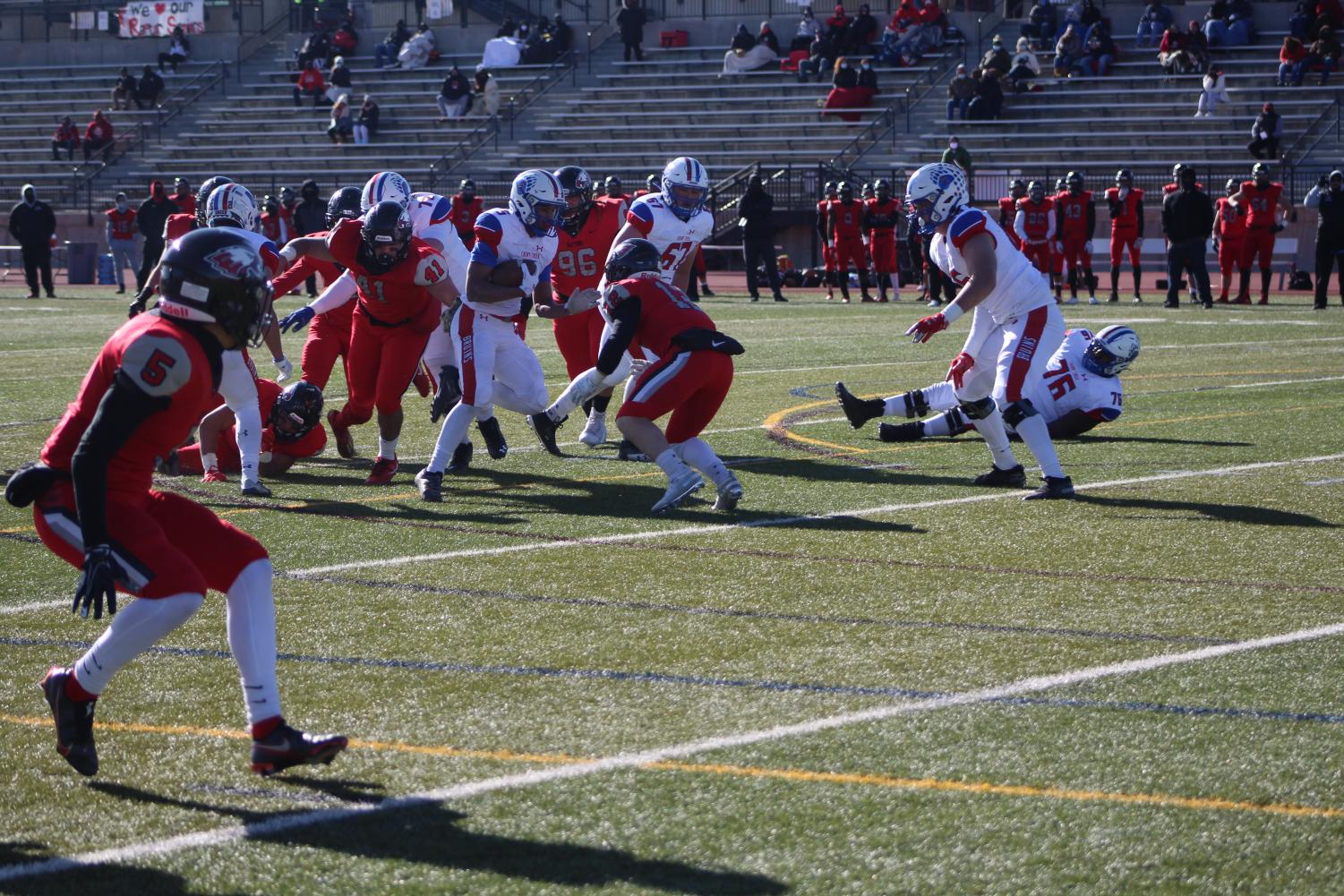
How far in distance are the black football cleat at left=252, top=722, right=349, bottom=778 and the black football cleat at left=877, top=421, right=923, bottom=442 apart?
657 cm

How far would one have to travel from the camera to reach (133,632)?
4.33 metres

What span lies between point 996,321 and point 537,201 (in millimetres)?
2820

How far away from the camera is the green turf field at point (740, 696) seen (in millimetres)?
3820

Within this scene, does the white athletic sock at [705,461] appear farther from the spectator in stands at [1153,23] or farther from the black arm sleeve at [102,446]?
the spectator in stands at [1153,23]

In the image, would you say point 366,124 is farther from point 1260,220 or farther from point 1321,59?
point 1260,220

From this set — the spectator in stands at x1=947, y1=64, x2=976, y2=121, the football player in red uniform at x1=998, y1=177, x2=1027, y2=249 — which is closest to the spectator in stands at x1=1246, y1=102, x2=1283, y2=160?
the football player in red uniform at x1=998, y1=177, x2=1027, y2=249

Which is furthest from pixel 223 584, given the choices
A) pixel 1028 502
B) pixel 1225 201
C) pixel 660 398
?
pixel 1225 201

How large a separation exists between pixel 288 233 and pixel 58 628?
23578mm

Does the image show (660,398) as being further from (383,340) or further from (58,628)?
(58,628)

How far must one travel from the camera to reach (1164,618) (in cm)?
600

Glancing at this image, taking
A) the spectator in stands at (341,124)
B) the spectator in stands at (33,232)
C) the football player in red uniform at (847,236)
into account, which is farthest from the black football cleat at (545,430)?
the spectator in stands at (341,124)

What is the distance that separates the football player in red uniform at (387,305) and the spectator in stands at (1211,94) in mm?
25252

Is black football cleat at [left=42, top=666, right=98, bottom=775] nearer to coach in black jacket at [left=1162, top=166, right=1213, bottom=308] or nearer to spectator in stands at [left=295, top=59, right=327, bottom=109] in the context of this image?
coach in black jacket at [left=1162, top=166, right=1213, bottom=308]

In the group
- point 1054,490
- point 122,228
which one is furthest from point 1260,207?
point 122,228
